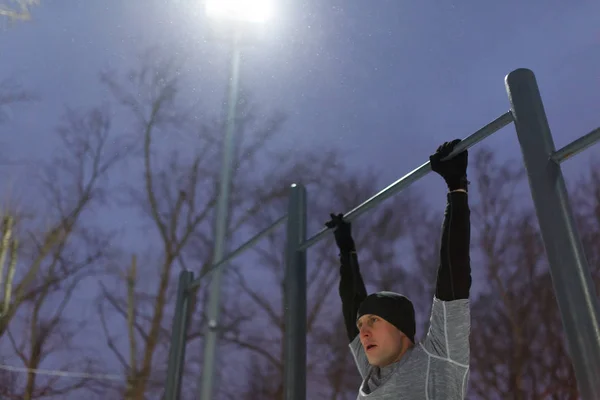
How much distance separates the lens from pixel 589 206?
9727 mm

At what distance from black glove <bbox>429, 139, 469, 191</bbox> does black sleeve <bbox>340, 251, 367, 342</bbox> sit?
2.38 ft

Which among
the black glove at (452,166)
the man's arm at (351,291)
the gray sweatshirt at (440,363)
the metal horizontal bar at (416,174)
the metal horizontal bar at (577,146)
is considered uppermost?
the metal horizontal bar at (416,174)

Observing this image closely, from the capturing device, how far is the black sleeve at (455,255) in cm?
154

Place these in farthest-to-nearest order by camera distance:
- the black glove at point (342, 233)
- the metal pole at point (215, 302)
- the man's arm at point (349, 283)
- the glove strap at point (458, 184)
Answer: the metal pole at point (215, 302) → the black glove at point (342, 233) → the man's arm at point (349, 283) → the glove strap at point (458, 184)

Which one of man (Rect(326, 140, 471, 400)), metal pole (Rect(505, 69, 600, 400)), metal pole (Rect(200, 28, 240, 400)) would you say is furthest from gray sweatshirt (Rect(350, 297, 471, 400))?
metal pole (Rect(200, 28, 240, 400))

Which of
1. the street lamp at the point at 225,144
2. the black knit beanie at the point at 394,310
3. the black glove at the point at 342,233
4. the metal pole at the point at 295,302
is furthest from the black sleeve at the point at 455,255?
the street lamp at the point at 225,144

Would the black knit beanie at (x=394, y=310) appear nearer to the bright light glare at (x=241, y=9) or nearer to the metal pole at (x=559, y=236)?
the metal pole at (x=559, y=236)

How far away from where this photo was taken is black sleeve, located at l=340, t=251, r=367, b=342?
2.23 meters

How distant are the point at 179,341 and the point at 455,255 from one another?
3.22 m

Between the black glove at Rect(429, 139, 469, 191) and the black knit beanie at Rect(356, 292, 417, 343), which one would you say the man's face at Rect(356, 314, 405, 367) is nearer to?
the black knit beanie at Rect(356, 292, 417, 343)

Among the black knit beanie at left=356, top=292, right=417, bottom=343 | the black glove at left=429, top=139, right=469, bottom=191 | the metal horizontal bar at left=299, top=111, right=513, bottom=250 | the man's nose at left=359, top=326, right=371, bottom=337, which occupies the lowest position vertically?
the man's nose at left=359, top=326, right=371, bottom=337

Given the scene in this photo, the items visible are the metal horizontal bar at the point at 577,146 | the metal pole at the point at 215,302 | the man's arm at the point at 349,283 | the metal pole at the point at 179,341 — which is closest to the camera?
the metal horizontal bar at the point at 577,146

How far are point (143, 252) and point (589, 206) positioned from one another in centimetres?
931

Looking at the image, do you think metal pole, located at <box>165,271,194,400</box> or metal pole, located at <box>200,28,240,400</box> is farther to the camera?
metal pole, located at <box>200,28,240,400</box>
